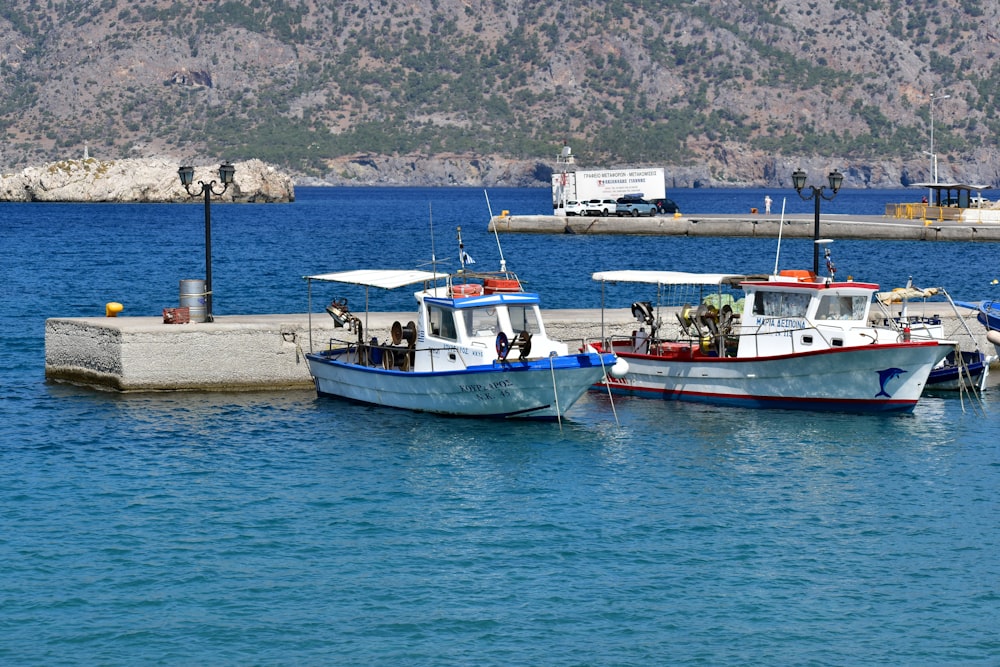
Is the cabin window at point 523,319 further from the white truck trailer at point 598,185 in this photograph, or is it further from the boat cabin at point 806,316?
the white truck trailer at point 598,185

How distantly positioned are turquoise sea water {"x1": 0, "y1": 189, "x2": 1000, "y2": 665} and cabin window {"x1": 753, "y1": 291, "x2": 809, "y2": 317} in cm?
222

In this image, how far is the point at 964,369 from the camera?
98.6 feet

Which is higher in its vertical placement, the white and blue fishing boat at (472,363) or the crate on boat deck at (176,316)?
the crate on boat deck at (176,316)

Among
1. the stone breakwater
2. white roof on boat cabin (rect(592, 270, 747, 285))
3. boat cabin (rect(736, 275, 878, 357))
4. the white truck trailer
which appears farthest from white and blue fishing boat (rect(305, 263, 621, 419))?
the stone breakwater

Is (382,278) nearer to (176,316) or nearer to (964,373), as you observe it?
(176,316)

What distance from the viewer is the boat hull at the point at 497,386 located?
26.2 m

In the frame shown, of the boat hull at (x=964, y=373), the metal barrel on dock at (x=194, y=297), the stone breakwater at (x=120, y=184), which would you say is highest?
the stone breakwater at (x=120, y=184)

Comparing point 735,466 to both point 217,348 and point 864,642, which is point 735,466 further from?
point 217,348

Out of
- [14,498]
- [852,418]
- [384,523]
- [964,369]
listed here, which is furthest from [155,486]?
[964,369]

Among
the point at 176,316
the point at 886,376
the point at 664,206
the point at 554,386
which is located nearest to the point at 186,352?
the point at 176,316

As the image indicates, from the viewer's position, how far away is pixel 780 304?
95.3 feet

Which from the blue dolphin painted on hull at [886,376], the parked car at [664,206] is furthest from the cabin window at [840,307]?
the parked car at [664,206]

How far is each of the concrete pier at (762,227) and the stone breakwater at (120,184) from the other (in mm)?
82971

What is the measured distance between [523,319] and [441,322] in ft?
5.15
